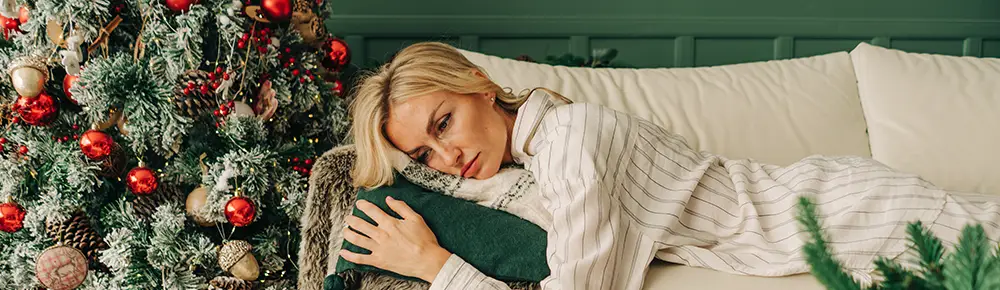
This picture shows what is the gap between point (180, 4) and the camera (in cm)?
115

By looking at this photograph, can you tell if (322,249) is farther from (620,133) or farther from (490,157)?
(620,133)

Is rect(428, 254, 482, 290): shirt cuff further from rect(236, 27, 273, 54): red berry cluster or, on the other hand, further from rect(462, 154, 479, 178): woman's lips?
rect(236, 27, 273, 54): red berry cluster

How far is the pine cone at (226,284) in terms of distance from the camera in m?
1.21

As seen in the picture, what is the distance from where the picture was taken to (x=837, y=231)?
1110mm

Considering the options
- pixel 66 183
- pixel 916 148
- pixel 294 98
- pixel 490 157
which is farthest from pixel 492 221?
pixel 916 148

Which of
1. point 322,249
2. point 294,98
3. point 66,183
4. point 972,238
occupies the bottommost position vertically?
point 322,249

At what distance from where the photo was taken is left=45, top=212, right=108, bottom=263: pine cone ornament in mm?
1189

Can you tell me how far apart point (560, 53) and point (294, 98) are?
102 centimetres

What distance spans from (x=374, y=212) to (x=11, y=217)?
65cm

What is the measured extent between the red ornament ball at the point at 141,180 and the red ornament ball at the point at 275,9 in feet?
1.12

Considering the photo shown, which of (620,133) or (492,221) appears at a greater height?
(620,133)

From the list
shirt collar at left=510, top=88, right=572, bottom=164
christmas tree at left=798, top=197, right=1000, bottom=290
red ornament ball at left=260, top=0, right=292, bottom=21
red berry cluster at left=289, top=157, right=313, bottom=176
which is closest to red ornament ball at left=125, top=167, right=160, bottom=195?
red berry cluster at left=289, top=157, right=313, bottom=176

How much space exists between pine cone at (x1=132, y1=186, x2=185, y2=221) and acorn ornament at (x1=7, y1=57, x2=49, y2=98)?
244 millimetres

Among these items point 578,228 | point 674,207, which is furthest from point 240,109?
point 674,207
